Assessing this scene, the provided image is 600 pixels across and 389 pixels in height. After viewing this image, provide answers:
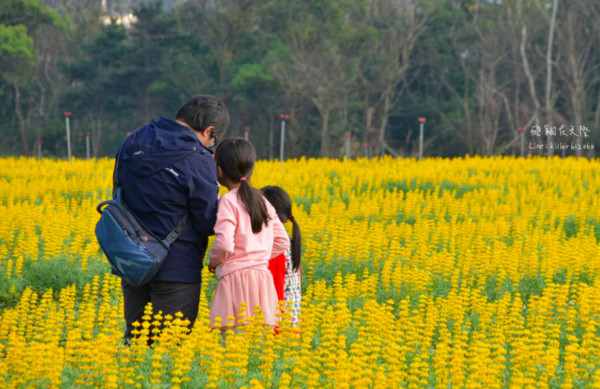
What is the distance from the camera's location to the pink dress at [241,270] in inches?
168

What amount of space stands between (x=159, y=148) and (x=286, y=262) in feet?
5.03

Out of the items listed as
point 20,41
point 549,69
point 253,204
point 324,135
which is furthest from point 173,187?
point 20,41

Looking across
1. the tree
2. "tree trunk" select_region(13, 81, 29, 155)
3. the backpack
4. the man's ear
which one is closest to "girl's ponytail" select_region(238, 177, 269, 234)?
the man's ear

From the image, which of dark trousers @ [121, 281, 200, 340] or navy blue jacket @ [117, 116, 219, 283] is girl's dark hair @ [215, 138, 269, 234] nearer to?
navy blue jacket @ [117, 116, 219, 283]

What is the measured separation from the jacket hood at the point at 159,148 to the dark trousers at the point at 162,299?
2.11ft

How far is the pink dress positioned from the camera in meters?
4.28

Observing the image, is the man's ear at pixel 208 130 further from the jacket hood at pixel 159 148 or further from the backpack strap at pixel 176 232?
the backpack strap at pixel 176 232

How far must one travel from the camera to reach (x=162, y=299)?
13.4ft

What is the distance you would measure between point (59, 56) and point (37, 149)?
8929mm

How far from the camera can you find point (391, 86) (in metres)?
37.5

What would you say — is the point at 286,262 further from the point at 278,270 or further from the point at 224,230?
the point at 224,230

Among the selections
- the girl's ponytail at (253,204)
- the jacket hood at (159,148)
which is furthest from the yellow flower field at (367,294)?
the jacket hood at (159,148)

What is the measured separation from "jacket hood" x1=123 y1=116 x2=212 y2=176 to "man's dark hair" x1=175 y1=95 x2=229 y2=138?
0.06 meters

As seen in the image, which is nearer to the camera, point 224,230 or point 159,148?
point 159,148
